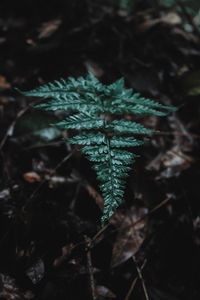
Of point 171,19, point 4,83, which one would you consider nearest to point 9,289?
point 4,83

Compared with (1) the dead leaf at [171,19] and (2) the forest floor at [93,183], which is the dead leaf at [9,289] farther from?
(1) the dead leaf at [171,19]

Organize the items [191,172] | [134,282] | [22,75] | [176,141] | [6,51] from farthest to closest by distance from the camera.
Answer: [6,51] → [22,75] → [176,141] → [191,172] → [134,282]

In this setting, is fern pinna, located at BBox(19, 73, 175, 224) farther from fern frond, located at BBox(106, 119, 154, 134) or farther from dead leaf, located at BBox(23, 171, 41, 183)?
dead leaf, located at BBox(23, 171, 41, 183)

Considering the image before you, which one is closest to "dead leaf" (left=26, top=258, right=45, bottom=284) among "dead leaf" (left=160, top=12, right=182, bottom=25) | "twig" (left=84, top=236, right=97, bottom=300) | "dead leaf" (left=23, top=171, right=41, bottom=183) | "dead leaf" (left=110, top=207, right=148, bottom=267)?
"twig" (left=84, top=236, right=97, bottom=300)

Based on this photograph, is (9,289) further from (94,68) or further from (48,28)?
(48,28)

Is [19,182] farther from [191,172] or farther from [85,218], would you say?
[191,172]

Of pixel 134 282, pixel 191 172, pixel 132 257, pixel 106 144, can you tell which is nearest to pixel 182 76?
pixel 191 172
